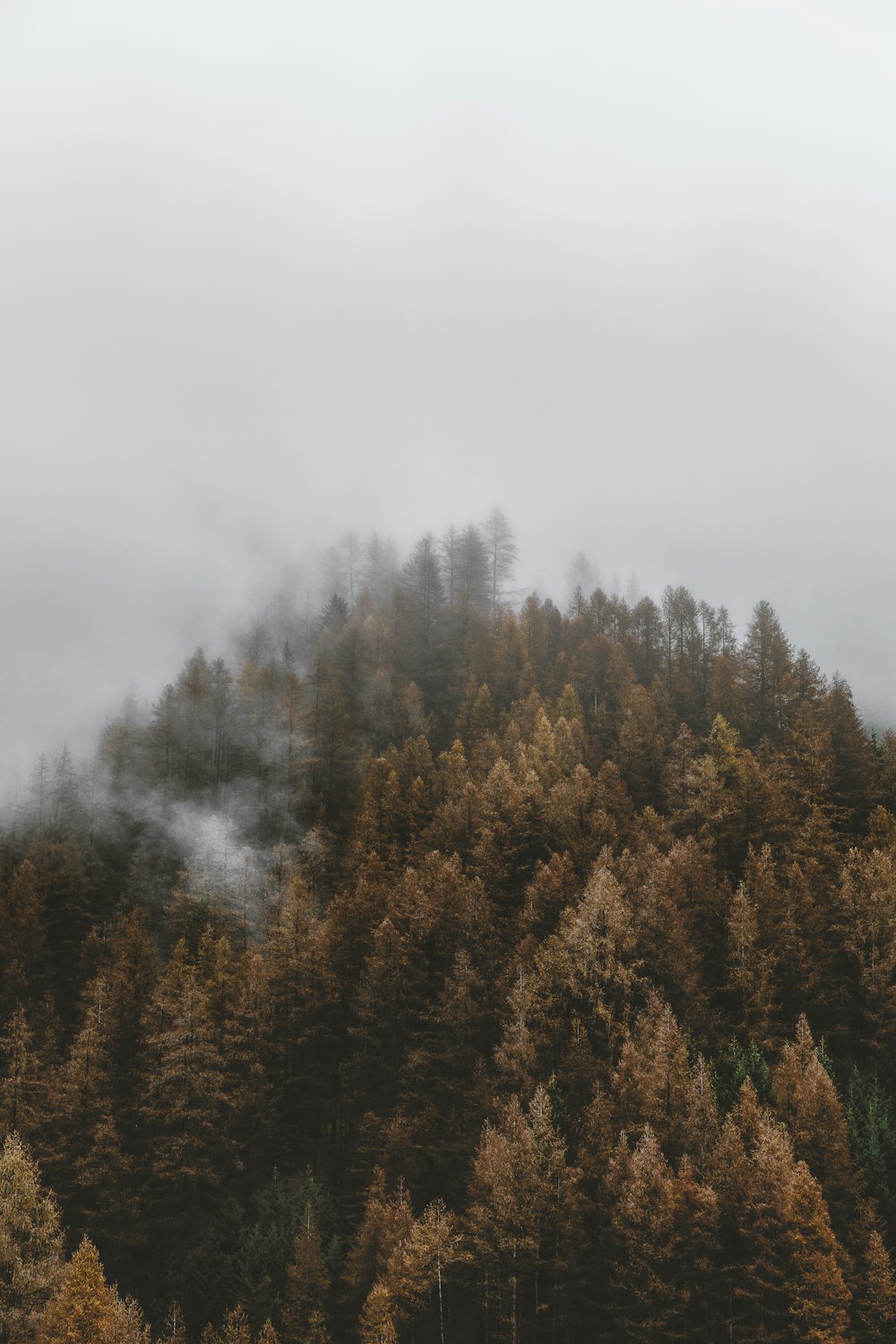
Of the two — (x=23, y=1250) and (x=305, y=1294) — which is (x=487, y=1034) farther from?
(x=23, y=1250)

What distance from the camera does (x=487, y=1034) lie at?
181ft

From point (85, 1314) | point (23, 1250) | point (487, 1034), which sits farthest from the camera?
point (487, 1034)

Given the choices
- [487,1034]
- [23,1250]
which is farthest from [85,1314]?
[487,1034]

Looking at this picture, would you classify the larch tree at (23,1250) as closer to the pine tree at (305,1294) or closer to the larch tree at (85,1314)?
the larch tree at (85,1314)

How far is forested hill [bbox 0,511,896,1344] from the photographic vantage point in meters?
40.4

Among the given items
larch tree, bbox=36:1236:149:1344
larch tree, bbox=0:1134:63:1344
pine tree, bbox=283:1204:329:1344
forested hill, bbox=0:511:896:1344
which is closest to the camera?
larch tree, bbox=36:1236:149:1344

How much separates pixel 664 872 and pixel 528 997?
37.1 feet

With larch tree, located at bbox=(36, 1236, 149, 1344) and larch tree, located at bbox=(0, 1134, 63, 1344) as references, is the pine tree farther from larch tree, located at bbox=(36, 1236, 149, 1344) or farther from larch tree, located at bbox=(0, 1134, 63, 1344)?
larch tree, located at bbox=(0, 1134, 63, 1344)

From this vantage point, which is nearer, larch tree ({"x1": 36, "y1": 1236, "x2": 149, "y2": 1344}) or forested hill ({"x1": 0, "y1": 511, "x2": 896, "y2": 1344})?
larch tree ({"x1": 36, "y1": 1236, "x2": 149, "y2": 1344})

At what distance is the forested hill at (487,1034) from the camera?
132 ft

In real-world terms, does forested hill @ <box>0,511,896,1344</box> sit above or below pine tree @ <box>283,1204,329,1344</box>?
above

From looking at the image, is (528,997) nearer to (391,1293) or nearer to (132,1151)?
(391,1293)

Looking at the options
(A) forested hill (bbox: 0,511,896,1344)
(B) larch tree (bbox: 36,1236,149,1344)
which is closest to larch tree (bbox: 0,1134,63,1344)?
(A) forested hill (bbox: 0,511,896,1344)

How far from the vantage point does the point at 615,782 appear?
70.3 meters
